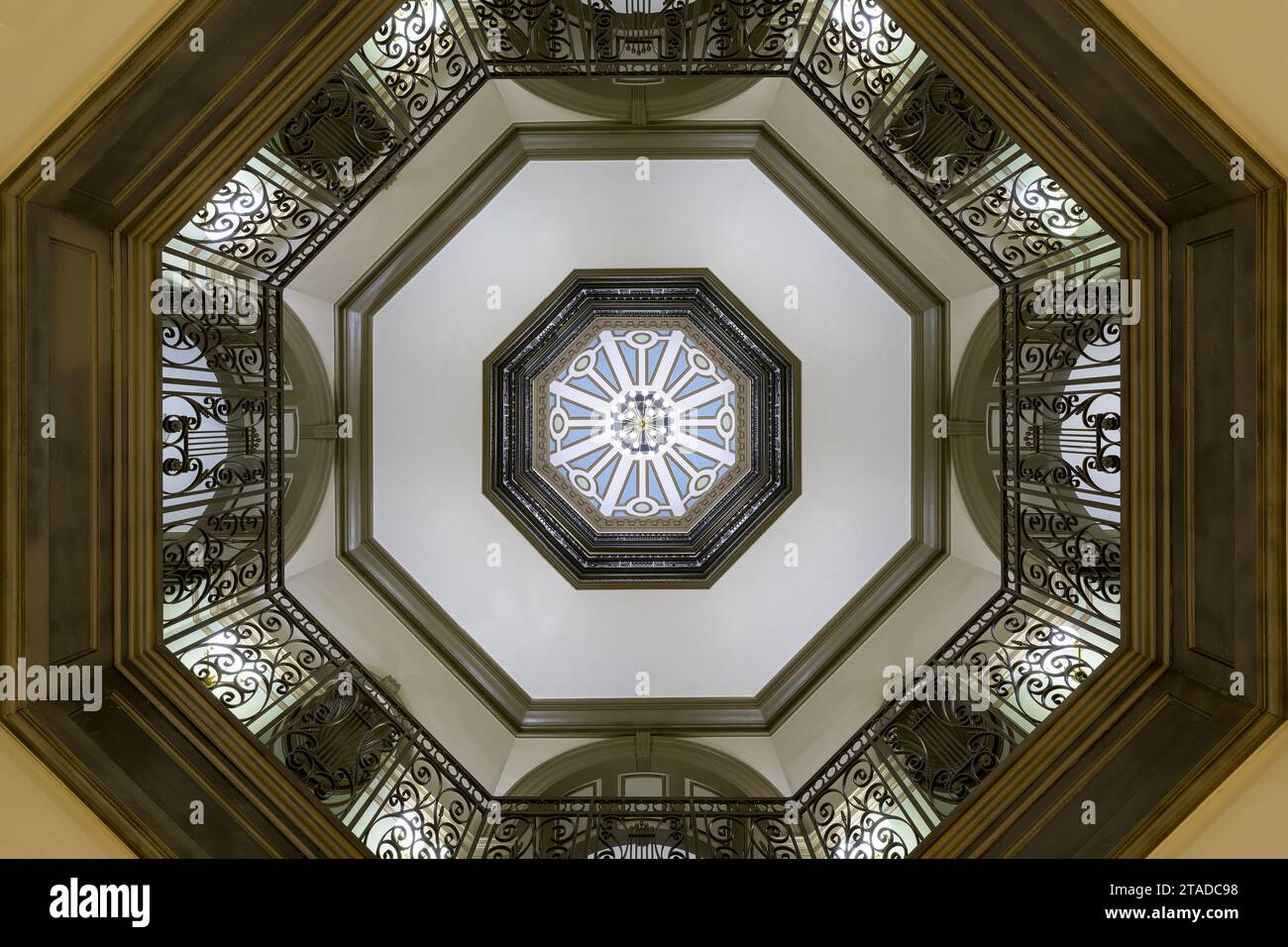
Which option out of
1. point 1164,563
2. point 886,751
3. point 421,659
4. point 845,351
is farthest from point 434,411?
point 1164,563

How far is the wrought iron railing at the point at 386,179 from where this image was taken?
17.9 feet

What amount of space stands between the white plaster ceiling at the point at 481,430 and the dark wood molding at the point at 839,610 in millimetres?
195

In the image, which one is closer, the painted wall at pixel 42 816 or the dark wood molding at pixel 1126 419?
the painted wall at pixel 42 816

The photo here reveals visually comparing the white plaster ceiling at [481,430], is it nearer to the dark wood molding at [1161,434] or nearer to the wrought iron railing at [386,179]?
the wrought iron railing at [386,179]

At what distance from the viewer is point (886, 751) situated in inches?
255

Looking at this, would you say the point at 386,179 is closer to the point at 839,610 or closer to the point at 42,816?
the point at 42,816

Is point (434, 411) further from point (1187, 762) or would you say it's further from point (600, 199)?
point (1187, 762)

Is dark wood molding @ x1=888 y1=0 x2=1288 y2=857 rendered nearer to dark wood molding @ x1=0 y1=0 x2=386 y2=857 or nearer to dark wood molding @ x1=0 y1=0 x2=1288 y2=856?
dark wood molding @ x1=0 y1=0 x2=1288 y2=856

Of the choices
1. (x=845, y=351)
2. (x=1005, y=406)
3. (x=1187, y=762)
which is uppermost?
(x=845, y=351)

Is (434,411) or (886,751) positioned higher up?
(434,411)

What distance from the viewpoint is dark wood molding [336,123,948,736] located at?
24.5ft

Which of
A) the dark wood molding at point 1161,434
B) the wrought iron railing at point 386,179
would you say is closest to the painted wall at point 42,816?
the wrought iron railing at point 386,179

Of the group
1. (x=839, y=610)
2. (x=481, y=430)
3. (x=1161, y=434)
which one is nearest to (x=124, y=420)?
(x=481, y=430)

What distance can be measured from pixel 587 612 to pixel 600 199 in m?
5.02
